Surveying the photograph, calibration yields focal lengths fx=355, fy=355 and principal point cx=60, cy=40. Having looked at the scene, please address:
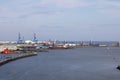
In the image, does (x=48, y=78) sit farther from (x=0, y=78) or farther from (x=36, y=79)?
(x=0, y=78)

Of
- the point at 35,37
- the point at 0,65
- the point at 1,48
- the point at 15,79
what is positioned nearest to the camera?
the point at 15,79

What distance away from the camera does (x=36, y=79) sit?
3888 centimetres

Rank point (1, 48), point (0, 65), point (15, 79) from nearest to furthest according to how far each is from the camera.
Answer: point (15, 79) → point (0, 65) → point (1, 48)

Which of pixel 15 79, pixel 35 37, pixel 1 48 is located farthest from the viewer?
pixel 35 37

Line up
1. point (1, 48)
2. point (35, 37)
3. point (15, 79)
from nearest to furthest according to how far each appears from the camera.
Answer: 1. point (15, 79)
2. point (1, 48)
3. point (35, 37)

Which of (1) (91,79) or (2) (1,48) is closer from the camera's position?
(1) (91,79)

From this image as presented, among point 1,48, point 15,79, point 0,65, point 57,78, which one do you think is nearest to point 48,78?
point 57,78

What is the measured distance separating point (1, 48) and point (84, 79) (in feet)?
Result: 247

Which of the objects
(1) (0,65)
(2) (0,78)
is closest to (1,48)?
(1) (0,65)

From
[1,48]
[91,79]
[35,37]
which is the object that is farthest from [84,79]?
[35,37]

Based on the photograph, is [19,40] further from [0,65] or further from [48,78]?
[48,78]

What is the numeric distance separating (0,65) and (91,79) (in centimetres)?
2024

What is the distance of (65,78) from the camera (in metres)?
39.9

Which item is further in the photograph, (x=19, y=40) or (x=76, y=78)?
(x=19, y=40)
